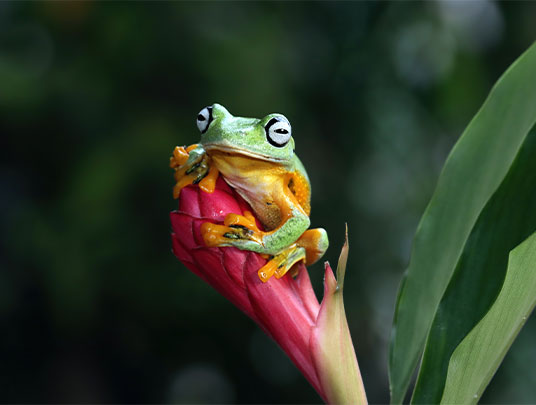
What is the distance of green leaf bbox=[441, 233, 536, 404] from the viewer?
454 millimetres

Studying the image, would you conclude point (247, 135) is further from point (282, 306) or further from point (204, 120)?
point (282, 306)

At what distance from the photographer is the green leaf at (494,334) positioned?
0.45 metres

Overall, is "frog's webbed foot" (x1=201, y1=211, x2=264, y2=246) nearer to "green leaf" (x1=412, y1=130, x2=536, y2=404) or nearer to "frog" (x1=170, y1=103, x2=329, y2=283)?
"frog" (x1=170, y1=103, x2=329, y2=283)

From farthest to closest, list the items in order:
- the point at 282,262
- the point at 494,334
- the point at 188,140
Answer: the point at 188,140
the point at 282,262
the point at 494,334

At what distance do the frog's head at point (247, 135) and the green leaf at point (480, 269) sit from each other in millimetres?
201

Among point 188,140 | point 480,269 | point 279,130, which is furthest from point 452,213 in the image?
point 188,140

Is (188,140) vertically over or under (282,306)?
under

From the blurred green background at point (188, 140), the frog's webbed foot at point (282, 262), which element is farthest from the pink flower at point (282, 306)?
the blurred green background at point (188, 140)

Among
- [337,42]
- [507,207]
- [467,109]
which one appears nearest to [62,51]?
[337,42]

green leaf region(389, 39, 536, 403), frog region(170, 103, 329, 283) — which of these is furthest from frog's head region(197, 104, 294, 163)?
green leaf region(389, 39, 536, 403)

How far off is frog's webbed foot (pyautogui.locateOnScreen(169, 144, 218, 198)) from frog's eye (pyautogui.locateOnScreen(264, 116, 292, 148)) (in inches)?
2.8

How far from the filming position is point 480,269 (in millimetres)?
554

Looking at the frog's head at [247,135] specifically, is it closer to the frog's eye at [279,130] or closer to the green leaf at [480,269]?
the frog's eye at [279,130]

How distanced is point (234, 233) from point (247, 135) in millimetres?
115
